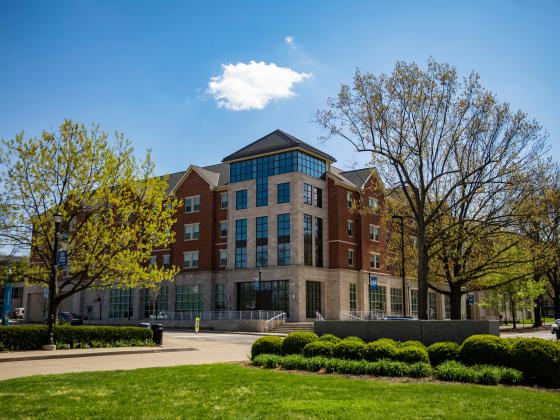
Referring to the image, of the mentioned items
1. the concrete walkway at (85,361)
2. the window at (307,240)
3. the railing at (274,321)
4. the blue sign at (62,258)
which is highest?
the window at (307,240)

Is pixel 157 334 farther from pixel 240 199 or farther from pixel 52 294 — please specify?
pixel 240 199

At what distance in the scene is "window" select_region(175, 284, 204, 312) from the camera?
2153 inches

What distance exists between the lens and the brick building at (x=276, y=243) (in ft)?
164

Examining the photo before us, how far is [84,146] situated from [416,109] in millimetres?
16822

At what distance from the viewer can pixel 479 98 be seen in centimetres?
2720

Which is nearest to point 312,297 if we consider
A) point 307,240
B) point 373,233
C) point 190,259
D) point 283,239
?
point 307,240

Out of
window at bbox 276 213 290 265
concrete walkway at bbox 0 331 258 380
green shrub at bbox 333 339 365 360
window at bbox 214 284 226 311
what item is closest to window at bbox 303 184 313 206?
window at bbox 276 213 290 265

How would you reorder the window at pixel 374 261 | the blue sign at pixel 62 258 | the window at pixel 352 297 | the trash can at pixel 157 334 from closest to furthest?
the blue sign at pixel 62 258 → the trash can at pixel 157 334 → the window at pixel 352 297 → the window at pixel 374 261

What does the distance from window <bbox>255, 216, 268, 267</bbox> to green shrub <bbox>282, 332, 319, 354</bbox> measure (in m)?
34.8

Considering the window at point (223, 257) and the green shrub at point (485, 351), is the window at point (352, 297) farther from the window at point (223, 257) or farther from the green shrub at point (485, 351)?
the green shrub at point (485, 351)

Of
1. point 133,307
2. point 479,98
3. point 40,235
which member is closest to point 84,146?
point 40,235

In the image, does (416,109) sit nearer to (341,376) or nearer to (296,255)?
(341,376)

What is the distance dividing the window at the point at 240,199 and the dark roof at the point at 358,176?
40.5 feet

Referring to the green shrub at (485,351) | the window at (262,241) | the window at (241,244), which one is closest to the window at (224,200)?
the window at (241,244)
